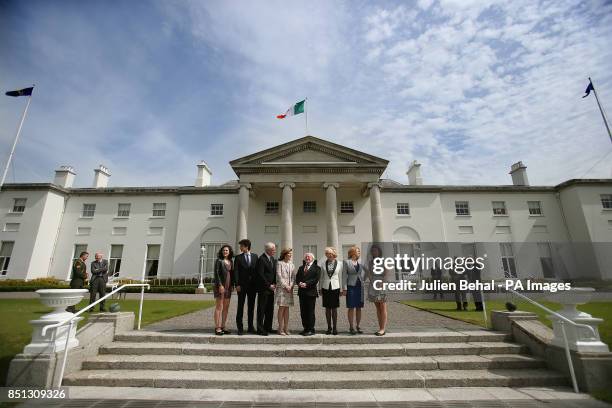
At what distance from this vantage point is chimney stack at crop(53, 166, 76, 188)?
1042 inches

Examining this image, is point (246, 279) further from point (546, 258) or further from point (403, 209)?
point (546, 258)

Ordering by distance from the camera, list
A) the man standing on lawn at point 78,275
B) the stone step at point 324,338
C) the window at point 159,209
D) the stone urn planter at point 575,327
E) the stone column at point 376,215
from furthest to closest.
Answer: the window at point 159,209 → the stone column at point 376,215 → the man standing on lawn at point 78,275 → the stone step at point 324,338 → the stone urn planter at point 575,327

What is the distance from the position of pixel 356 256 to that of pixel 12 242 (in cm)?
3017

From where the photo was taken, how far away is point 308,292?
20.2ft

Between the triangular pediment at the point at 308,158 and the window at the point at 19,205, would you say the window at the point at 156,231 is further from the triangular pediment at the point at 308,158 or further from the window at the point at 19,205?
the window at the point at 19,205

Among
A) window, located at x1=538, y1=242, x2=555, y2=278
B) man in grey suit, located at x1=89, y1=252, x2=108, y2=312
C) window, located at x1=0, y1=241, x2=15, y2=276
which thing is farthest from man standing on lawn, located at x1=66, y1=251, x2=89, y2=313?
window, located at x1=538, y1=242, x2=555, y2=278

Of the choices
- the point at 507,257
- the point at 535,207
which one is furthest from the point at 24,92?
the point at 535,207

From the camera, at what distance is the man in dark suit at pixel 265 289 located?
627 centimetres

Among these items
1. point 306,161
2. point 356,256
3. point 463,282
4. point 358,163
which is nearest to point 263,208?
point 306,161

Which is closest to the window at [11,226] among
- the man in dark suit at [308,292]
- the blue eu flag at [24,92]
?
the blue eu flag at [24,92]

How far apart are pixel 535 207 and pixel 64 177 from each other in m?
42.6

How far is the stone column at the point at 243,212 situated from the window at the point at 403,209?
42.8 feet

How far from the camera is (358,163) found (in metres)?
22.8

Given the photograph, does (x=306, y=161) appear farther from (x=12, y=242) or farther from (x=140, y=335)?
(x=12, y=242)
